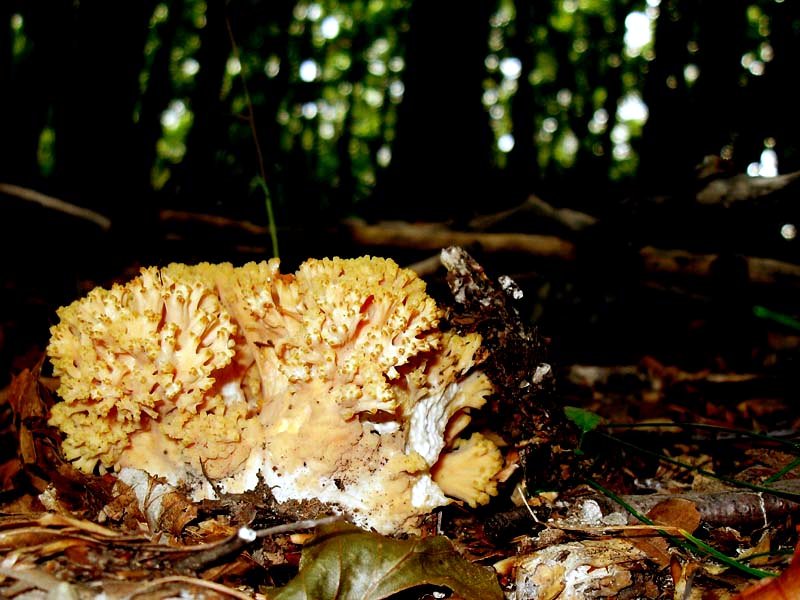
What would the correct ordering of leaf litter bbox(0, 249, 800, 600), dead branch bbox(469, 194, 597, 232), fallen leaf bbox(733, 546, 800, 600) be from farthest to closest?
dead branch bbox(469, 194, 597, 232)
leaf litter bbox(0, 249, 800, 600)
fallen leaf bbox(733, 546, 800, 600)

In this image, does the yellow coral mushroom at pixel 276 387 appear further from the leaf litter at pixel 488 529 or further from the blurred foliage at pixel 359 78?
the blurred foliage at pixel 359 78

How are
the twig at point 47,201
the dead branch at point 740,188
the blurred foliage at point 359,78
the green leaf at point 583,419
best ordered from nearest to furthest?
1. the green leaf at point 583,419
2. the dead branch at point 740,188
3. the twig at point 47,201
4. the blurred foliage at point 359,78

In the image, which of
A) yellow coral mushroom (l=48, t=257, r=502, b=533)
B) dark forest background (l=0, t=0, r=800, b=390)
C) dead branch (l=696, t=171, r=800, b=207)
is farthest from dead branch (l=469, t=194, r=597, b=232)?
yellow coral mushroom (l=48, t=257, r=502, b=533)

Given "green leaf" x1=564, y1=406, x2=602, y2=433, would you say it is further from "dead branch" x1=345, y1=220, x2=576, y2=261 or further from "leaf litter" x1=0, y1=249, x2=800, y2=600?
"dead branch" x1=345, y1=220, x2=576, y2=261

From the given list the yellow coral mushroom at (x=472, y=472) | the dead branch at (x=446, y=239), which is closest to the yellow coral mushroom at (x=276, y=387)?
the yellow coral mushroom at (x=472, y=472)

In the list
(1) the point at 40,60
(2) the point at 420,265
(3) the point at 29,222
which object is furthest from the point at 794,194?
(1) the point at 40,60
